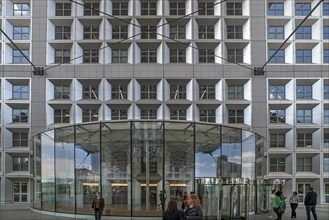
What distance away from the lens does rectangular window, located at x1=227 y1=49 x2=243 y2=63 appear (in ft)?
178

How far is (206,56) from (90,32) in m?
13.4

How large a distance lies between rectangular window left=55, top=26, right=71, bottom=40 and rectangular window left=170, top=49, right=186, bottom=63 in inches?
471

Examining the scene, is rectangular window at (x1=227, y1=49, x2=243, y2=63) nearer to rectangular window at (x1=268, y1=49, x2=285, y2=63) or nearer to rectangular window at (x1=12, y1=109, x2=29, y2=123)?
rectangular window at (x1=268, y1=49, x2=285, y2=63)

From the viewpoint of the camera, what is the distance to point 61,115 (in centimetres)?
5344

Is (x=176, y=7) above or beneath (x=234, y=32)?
above

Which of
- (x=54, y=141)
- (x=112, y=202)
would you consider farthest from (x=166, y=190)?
(x=54, y=141)

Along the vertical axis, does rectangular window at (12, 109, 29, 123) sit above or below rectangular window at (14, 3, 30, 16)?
below

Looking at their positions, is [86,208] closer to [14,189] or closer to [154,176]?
[154,176]

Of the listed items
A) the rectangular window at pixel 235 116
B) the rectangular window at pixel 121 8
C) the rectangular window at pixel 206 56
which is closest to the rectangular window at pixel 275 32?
the rectangular window at pixel 206 56

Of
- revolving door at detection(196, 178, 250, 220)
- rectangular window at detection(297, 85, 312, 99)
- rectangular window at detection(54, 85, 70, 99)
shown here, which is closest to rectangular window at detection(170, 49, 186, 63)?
rectangular window at detection(54, 85, 70, 99)

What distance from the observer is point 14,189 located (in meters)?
54.0

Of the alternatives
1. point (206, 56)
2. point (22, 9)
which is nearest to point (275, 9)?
point (206, 56)

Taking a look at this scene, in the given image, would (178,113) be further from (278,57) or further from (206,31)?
(278,57)

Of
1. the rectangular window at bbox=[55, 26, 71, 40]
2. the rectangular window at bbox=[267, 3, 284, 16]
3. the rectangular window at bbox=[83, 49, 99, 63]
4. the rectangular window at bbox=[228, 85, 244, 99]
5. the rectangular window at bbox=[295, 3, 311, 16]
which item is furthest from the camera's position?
the rectangular window at bbox=[55, 26, 71, 40]
